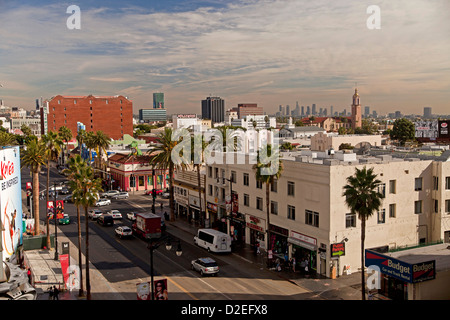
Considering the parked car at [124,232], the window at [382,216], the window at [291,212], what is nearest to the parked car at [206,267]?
the window at [291,212]

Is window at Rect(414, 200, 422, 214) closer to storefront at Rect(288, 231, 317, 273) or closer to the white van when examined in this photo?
storefront at Rect(288, 231, 317, 273)

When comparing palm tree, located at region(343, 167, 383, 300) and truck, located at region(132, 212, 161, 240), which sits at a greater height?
palm tree, located at region(343, 167, 383, 300)

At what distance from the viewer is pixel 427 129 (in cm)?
15612

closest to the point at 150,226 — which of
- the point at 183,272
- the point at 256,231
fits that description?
the point at 183,272

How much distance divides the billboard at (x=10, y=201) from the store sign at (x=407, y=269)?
33.5m

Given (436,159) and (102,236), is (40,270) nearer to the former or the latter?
(102,236)

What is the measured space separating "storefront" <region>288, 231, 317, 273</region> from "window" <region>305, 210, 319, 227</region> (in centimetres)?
132

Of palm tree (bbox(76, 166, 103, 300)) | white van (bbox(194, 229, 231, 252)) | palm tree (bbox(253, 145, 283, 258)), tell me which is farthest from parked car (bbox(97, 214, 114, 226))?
palm tree (bbox(253, 145, 283, 258))

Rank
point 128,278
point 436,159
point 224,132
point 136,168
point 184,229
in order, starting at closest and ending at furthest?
point 128,278, point 436,159, point 184,229, point 224,132, point 136,168

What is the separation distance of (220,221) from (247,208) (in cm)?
696

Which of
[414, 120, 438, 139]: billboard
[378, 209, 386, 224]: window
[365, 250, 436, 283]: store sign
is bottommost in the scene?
[365, 250, 436, 283]: store sign

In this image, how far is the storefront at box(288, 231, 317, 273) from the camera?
132 feet
